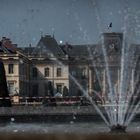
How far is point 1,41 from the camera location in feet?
353

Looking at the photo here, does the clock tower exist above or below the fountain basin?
above

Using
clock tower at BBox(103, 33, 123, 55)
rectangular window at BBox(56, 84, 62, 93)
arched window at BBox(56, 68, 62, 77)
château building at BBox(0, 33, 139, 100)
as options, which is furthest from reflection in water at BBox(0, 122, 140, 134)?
arched window at BBox(56, 68, 62, 77)

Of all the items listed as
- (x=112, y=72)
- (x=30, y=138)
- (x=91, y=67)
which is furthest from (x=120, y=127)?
(x=91, y=67)

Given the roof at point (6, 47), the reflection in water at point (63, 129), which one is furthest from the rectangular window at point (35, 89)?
the reflection in water at point (63, 129)

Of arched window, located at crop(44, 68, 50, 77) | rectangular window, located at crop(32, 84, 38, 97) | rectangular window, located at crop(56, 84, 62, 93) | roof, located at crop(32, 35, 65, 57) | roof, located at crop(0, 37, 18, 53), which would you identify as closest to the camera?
roof, located at crop(0, 37, 18, 53)

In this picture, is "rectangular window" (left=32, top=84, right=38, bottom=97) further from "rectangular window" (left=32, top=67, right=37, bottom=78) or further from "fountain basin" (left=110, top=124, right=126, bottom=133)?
"fountain basin" (left=110, top=124, right=126, bottom=133)

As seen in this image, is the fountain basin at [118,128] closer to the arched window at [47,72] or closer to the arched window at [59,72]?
the arched window at [47,72]

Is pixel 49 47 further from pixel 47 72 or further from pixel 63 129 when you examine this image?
pixel 63 129

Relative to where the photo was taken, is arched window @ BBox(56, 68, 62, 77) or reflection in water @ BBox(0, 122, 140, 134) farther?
arched window @ BBox(56, 68, 62, 77)

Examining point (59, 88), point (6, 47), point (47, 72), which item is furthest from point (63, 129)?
point (47, 72)

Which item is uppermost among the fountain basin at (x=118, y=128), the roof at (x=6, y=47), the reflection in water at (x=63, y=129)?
the roof at (x=6, y=47)

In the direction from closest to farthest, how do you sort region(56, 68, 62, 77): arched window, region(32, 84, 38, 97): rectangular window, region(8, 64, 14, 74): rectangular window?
region(8, 64, 14, 74): rectangular window < region(32, 84, 38, 97): rectangular window < region(56, 68, 62, 77): arched window

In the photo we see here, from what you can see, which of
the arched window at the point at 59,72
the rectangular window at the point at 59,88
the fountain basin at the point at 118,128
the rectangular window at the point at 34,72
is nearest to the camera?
the fountain basin at the point at 118,128

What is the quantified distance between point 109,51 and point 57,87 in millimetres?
12304
